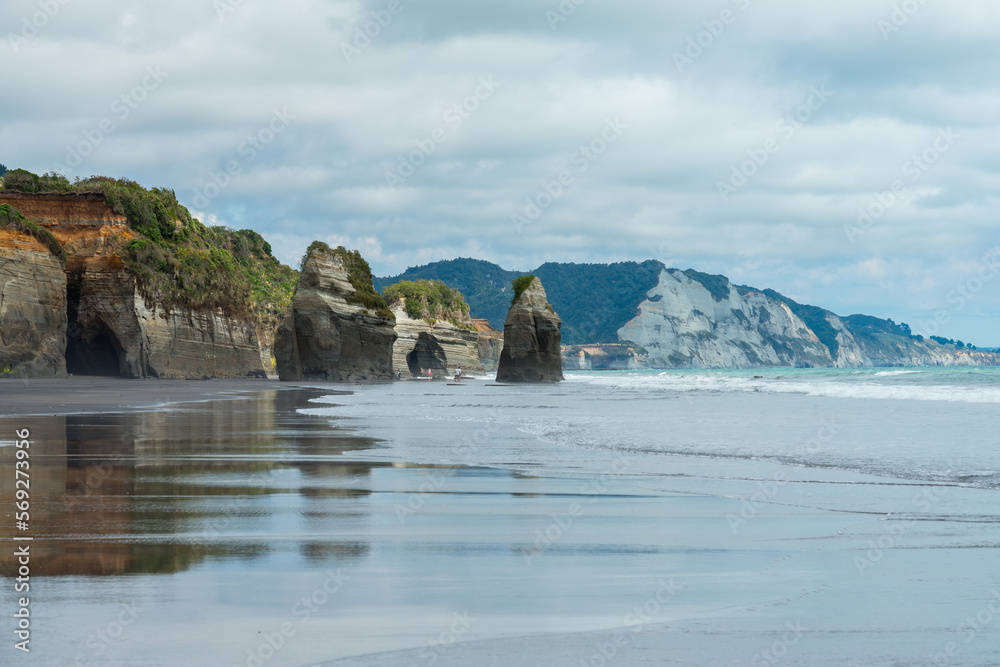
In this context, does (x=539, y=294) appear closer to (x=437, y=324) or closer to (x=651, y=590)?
(x=437, y=324)

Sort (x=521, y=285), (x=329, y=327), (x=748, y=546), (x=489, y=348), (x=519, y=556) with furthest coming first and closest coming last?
(x=489, y=348), (x=521, y=285), (x=329, y=327), (x=748, y=546), (x=519, y=556)

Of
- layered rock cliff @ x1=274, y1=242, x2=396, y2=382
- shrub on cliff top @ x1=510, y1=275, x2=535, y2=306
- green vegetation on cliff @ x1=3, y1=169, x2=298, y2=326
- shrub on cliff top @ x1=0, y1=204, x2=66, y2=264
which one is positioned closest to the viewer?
shrub on cliff top @ x1=0, y1=204, x2=66, y2=264

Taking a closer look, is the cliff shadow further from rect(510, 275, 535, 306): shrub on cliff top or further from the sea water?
the sea water

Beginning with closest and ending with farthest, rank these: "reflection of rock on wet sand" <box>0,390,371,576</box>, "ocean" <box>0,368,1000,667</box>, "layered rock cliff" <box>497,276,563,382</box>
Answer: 1. "ocean" <box>0,368,1000,667</box>
2. "reflection of rock on wet sand" <box>0,390,371,576</box>
3. "layered rock cliff" <box>497,276,563,382</box>

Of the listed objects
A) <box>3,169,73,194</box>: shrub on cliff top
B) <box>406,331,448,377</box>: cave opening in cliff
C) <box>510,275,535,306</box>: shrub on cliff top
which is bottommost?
<box>406,331,448,377</box>: cave opening in cliff

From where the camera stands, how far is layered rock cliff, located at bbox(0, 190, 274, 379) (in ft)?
155

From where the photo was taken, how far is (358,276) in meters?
63.6

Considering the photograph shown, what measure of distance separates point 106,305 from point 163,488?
44.0 meters

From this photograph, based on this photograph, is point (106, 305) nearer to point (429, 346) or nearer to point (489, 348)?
point (429, 346)

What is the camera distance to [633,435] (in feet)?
50.9

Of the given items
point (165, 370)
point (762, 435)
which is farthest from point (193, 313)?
point (762, 435)

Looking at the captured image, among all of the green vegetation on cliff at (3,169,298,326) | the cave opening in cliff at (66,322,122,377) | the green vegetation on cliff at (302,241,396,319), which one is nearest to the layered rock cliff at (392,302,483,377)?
the green vegetation on cliff at (302,241,396,319)

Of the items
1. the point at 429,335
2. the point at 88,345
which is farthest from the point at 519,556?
the point at 429,335

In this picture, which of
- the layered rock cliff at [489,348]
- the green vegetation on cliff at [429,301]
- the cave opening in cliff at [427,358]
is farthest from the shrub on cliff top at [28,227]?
the layered rock cliff at [489,348]
